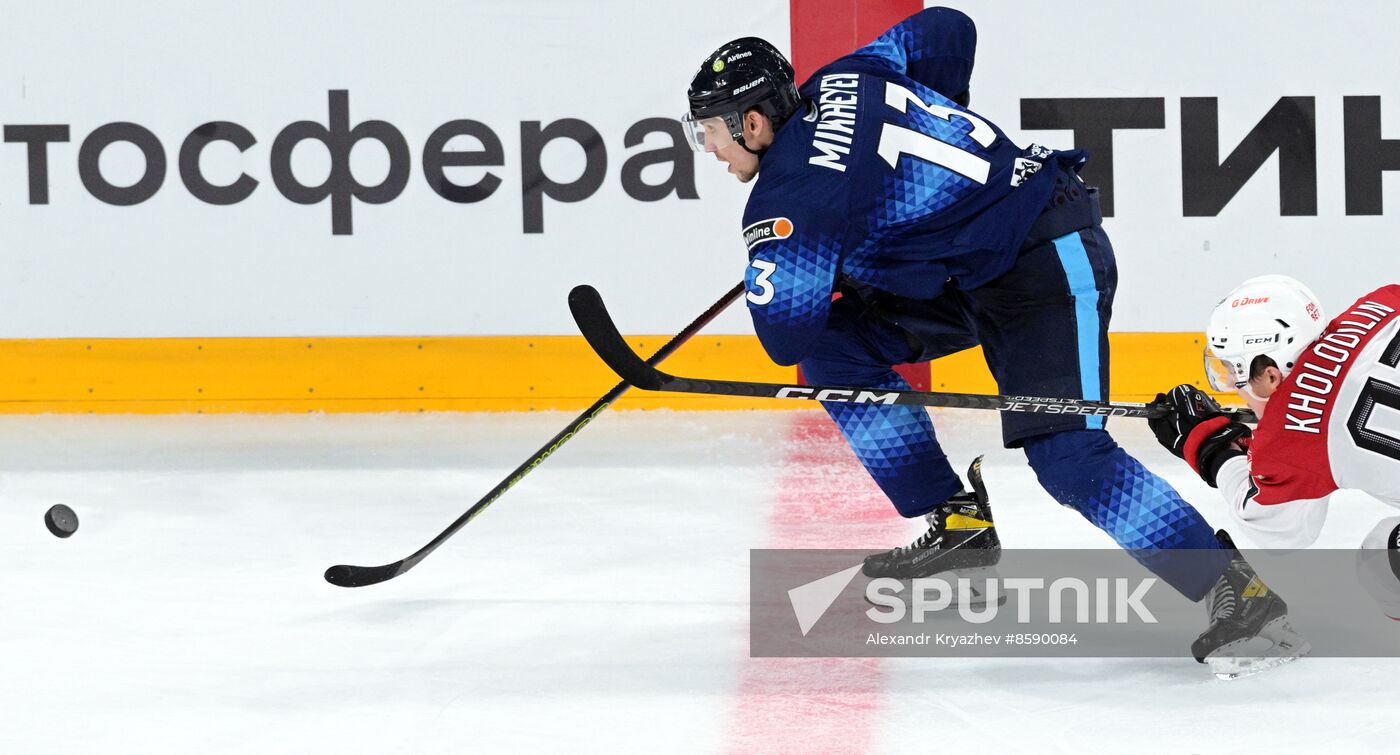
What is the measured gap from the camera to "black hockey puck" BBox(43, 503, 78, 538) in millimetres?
2977

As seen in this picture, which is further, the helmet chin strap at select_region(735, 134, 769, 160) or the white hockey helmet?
the helmet chin strap at select_region(735, 134, 769, 160)

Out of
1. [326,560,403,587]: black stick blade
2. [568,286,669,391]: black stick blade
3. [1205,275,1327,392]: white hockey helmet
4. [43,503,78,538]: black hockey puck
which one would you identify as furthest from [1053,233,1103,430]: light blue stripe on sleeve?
[43,503,78,538]: black hockey puck

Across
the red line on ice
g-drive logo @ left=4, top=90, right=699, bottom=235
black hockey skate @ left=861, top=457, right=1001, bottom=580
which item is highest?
g-drive logo @ left=4, top=90, right=699, bottom=235

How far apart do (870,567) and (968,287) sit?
0.62 meters

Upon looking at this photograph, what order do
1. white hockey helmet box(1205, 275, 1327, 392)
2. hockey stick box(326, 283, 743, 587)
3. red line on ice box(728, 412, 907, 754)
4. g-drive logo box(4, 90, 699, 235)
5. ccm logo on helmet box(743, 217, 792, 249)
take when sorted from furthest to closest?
1. g-drive logo box(4, 90, 699, 235)
2. hockey stick box(326, 283, 743, 587)
3. ccm logo on helmet box(743, 217, 792, 249)
4. white hockey helmet box(1205, 275, 1327, 392)
5. red line on ice box(728, 412, 907, 754)

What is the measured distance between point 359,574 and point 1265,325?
1.57 metres

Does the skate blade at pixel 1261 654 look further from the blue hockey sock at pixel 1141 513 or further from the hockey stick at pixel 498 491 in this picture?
the hockey stick at pixel 498 491

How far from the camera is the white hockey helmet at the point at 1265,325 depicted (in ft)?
6.84

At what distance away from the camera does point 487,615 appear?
2.62 metres

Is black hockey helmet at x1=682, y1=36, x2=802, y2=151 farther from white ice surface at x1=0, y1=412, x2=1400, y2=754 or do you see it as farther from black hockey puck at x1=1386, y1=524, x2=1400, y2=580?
black hockey puck at x1=1386, y1=524, x2=1400, y2=580

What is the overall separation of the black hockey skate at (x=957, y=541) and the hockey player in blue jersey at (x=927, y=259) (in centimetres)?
6

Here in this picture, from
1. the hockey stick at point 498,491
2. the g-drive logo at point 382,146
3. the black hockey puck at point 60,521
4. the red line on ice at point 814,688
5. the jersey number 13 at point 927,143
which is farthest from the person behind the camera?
the g-drive logo at point 382,146

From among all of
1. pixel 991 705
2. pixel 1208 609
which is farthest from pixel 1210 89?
pixel 991 705

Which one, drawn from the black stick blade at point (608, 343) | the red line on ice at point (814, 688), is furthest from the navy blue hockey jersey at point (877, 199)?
the red line on ice at point (814, 688)
